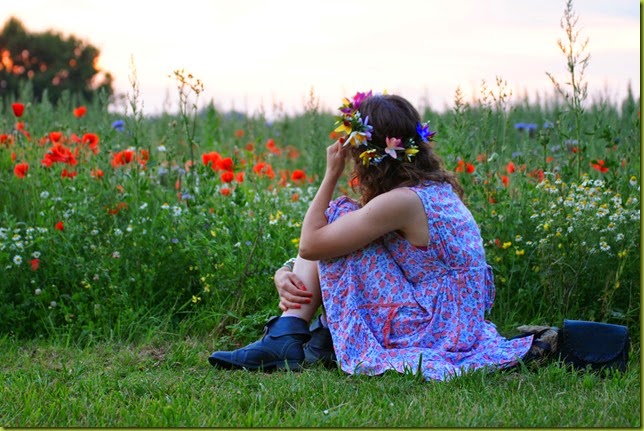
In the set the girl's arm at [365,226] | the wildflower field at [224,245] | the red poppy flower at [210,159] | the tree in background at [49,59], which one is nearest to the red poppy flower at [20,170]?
the wildflower field at [224,245]

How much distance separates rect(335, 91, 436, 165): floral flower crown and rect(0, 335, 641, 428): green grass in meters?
0.81

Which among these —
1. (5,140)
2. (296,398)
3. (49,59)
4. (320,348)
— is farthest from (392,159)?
(49,59)

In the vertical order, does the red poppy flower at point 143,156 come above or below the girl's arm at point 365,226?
above

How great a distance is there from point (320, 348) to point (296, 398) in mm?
516

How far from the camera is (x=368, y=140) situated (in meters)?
3.25

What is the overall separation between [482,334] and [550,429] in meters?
0.73

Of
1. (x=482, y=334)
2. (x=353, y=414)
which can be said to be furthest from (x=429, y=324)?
(x=353, y=414)

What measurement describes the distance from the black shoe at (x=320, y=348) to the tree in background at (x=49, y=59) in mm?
16308

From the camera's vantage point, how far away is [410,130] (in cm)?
327

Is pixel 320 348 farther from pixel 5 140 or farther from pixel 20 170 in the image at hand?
pixel 5 140

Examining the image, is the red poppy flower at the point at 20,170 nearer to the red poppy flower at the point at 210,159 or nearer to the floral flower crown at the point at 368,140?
the red poppy flower at the point at 210,159

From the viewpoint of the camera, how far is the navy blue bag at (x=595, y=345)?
3170 mm

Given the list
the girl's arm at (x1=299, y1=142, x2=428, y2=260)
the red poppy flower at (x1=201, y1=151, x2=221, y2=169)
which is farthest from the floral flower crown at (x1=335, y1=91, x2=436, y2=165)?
the red poppy flower at (x1=201, y1=151, x2=221, y2=169)

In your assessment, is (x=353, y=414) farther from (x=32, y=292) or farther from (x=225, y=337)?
(x=32, y=292)
